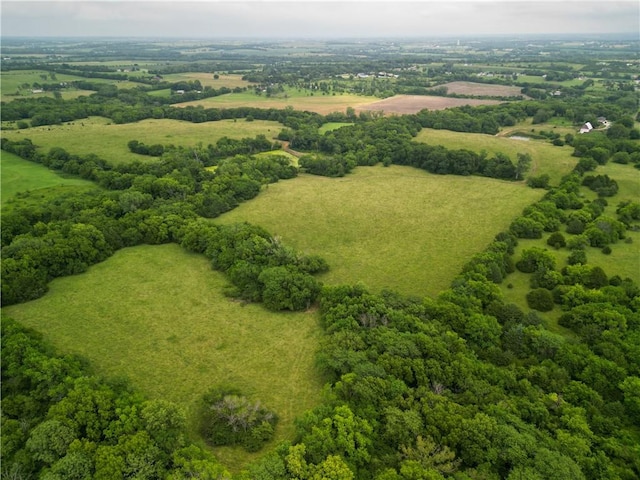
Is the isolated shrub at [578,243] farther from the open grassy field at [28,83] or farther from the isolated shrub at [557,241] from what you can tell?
the open grassy field at [28,83]

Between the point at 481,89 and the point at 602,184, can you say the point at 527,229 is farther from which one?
the point at 481,89

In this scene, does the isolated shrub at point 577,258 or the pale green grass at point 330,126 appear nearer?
the isolated shrub at point 577,258

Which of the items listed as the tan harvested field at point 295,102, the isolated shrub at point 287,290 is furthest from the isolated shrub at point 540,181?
the tan harvested field at point 295,102

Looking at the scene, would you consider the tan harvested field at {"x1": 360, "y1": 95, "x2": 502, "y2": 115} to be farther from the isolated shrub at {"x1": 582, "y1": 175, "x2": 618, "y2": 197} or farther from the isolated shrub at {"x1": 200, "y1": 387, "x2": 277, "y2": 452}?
the isolated shrub at {"x1": 200, "y1": 387, "x2": 277, "y2": 452}

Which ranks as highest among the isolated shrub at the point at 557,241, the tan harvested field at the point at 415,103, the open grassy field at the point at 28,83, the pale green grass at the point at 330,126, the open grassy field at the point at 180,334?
the open grassy field at the point at 28,83

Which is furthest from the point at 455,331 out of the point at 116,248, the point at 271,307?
the point at 116,248

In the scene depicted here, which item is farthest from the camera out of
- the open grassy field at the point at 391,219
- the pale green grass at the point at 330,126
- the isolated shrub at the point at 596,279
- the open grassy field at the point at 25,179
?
the pale green grass at the point at 330,126

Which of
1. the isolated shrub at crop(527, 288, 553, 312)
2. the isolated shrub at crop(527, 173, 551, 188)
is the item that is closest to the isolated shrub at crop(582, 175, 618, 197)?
the isolated shrub at crop(527, 173, 551, 188)
